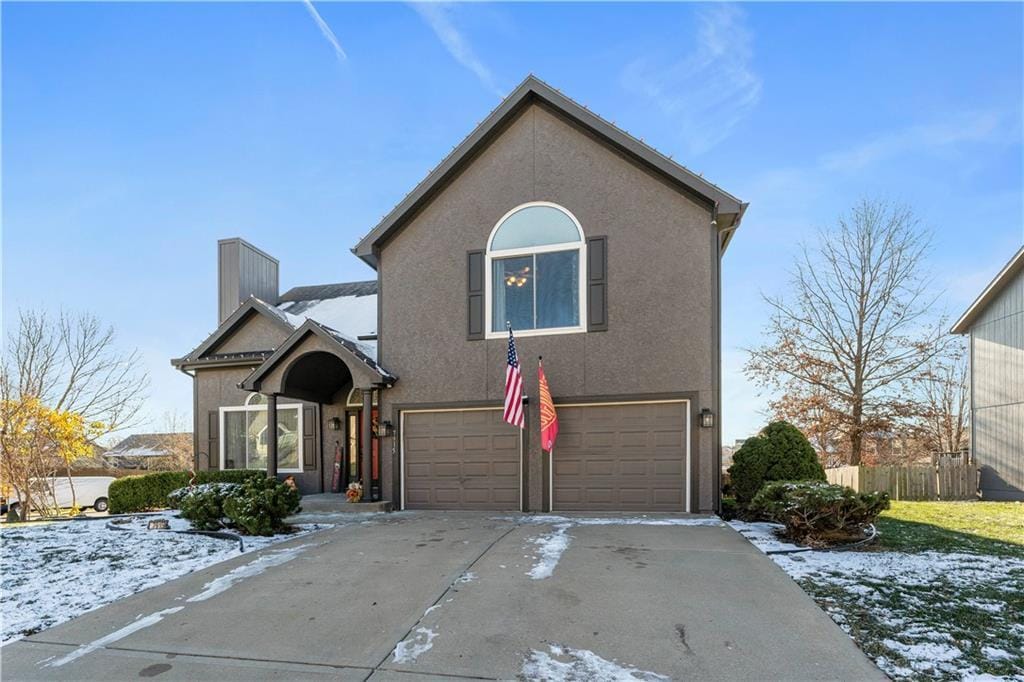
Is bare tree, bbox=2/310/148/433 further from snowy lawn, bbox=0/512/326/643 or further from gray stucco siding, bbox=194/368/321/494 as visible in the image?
snowy lawn, bbox=0/512/326/643

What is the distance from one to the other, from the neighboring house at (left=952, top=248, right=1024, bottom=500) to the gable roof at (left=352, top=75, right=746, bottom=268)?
42.2 feet

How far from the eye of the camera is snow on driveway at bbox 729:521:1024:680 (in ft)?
13.2

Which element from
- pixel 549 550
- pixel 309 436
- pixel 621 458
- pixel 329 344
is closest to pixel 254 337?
pixel 309 436

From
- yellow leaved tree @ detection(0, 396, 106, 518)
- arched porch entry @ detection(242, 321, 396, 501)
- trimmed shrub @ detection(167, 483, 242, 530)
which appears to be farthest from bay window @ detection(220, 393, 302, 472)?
trimmed shrub @ detection(167, 483, 242, 530)

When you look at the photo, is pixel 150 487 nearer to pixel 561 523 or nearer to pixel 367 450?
pixel 367 450

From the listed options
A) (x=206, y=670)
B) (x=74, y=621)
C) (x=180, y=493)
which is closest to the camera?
(x=206, y=670)

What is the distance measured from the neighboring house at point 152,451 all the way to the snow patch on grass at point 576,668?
34.5 meters

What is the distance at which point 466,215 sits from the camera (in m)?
11.7

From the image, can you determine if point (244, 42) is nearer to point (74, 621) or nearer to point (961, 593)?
point (74, 621)

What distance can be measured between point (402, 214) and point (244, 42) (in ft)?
14.8

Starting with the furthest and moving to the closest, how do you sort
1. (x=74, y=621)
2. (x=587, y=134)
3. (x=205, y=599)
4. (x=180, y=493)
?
(x=587, y=134)
(x=180, y=493)
(x=205, y=599)
(x=74, y=621)

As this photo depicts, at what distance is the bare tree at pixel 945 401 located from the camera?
2070 centimetres

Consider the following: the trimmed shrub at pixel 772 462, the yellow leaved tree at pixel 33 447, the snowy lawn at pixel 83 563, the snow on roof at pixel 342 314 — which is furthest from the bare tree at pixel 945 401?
the yellow leaved tree at pixel 33 447

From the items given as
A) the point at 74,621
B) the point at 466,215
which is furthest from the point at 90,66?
the point at 74,621
